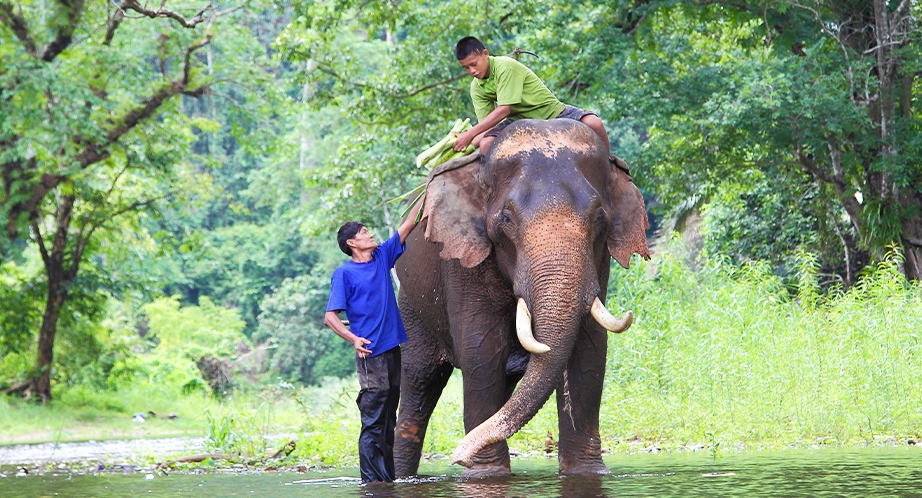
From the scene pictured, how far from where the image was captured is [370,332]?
7020 millimetres

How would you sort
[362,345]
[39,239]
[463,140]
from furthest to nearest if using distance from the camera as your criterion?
1. [39,239]
2. [463,140]
3. [362,345]

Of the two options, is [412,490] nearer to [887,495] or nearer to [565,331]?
[565,331]

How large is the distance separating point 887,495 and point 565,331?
1.76 m

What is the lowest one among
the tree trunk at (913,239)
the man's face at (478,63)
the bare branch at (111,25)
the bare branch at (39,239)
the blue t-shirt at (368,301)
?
the blue t-shirt at (368,301)

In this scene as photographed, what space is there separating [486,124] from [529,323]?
154 centimetres

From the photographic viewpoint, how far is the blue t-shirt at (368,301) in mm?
6957

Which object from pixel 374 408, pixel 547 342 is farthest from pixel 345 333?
pixel 547 342

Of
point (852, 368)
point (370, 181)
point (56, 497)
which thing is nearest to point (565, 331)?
point (56, 497)

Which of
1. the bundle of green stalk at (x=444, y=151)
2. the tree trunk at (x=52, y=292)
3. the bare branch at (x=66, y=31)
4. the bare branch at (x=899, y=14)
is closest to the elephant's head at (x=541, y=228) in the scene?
the bundle of green stalk at (x=444, y=151)

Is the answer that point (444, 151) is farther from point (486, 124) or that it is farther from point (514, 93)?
point (514, 93)

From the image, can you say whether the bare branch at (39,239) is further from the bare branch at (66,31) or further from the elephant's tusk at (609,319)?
the elephant's tusk at (609,319)

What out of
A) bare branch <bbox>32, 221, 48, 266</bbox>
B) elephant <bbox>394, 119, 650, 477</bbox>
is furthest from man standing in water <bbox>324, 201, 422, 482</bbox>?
bare branch <bbox>32, 221, 48, 266</bbox>

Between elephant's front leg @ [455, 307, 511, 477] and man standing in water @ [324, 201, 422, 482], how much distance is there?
52cm

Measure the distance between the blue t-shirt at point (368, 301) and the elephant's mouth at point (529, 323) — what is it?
3.84 ft
